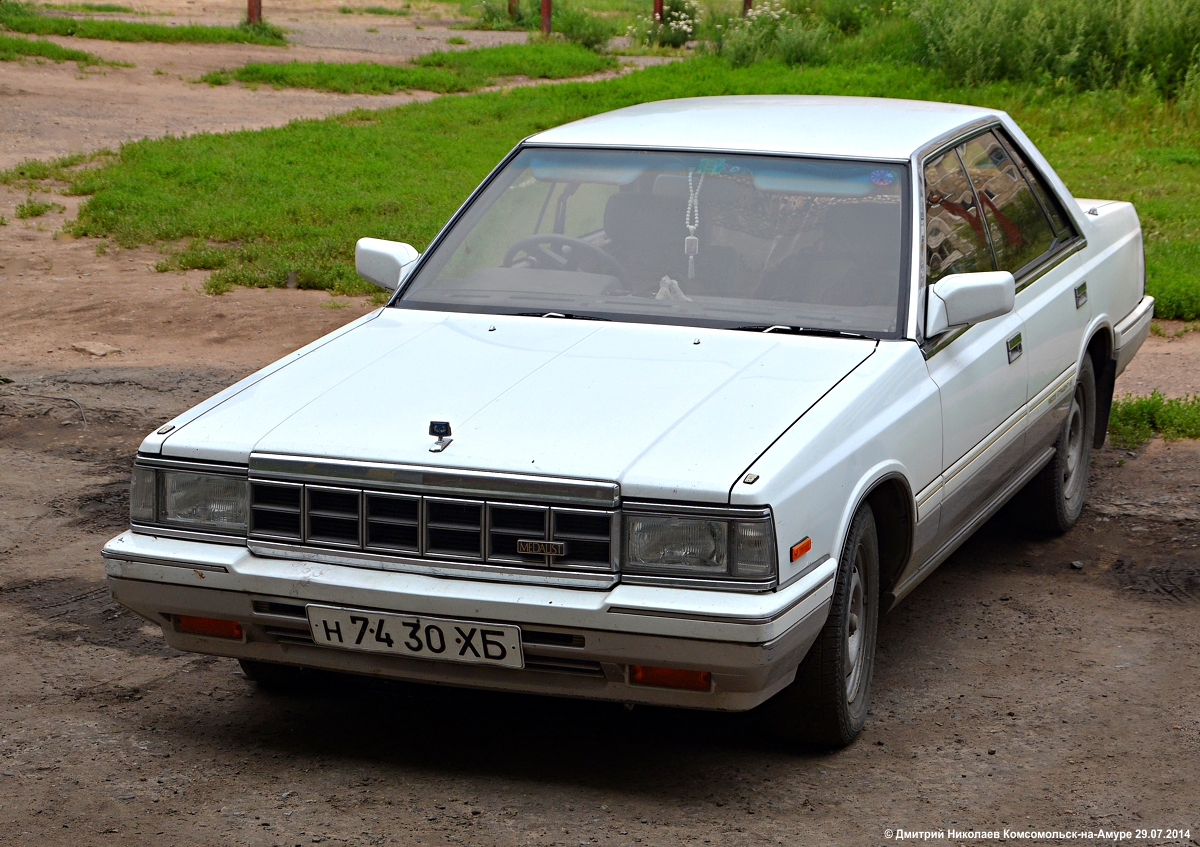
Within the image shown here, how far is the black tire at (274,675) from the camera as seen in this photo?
13.1ft

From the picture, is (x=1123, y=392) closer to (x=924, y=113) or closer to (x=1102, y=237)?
(x=1102, y=237)

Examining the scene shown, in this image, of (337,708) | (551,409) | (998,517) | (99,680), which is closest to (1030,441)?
(998,517)

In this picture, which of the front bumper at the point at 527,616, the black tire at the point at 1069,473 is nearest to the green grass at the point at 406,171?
the black tire at the point at 1069,473

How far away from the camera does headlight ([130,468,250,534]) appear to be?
3.43 metres

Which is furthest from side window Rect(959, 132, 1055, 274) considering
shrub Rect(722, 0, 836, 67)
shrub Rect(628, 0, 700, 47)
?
shrub Rect(628, 0, 700, 47)

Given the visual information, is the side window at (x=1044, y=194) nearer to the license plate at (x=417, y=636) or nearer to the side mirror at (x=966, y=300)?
the side mirror at (x=966, y=300)

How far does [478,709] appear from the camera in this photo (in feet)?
13.0

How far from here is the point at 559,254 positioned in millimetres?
4566

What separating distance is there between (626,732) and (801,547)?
0.91 metres

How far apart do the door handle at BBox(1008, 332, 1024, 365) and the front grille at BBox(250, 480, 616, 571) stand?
200 centimetres

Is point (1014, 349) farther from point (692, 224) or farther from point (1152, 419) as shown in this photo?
point (1152, 419)

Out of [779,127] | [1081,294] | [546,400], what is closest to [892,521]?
[546,400]

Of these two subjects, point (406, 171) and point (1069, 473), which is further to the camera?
point (406, 171)

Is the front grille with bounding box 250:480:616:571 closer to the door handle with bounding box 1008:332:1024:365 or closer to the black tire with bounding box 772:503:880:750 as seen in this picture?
the black tire with bounding box 772:503:880:750
